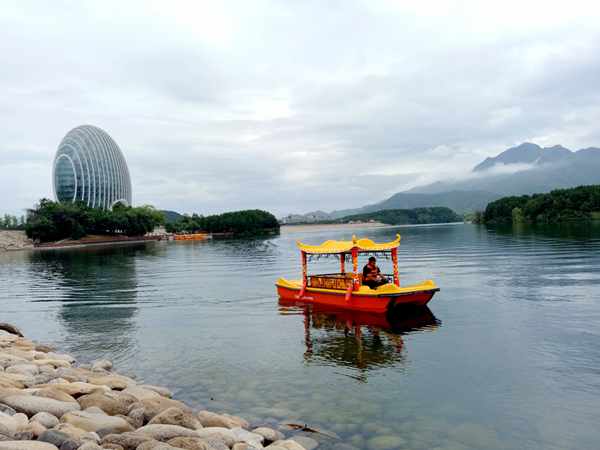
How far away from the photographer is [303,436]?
9602 millimetres

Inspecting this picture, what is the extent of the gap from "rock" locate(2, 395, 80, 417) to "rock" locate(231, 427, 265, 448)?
9.70 ft

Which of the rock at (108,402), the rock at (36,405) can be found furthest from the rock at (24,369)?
the rock at (36,405)

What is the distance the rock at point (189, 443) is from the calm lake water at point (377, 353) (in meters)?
2.69

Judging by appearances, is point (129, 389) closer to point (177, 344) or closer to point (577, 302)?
point (177, 344)

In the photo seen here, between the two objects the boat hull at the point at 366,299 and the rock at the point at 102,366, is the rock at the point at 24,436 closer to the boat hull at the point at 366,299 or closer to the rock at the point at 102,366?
the rock at the point at 102,366

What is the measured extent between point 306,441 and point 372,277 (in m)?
13.4

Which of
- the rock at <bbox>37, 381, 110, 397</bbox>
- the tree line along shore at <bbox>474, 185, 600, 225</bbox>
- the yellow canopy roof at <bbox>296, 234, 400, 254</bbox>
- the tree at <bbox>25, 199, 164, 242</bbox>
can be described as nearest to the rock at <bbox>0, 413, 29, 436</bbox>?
the rock at <bbox>37, 381, 110, 397</bbox>

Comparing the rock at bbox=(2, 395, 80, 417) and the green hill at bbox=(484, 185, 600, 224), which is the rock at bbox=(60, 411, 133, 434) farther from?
the green hill at bbox=(484, 185, 600, 224)

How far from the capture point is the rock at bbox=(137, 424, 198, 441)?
7.99 meters

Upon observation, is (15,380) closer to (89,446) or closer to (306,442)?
(89,446)

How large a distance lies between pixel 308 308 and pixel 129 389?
1344 cm

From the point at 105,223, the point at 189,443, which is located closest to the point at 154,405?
the point at 189,443

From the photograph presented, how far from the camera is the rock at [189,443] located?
24.4 feet

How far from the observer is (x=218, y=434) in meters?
8.53
